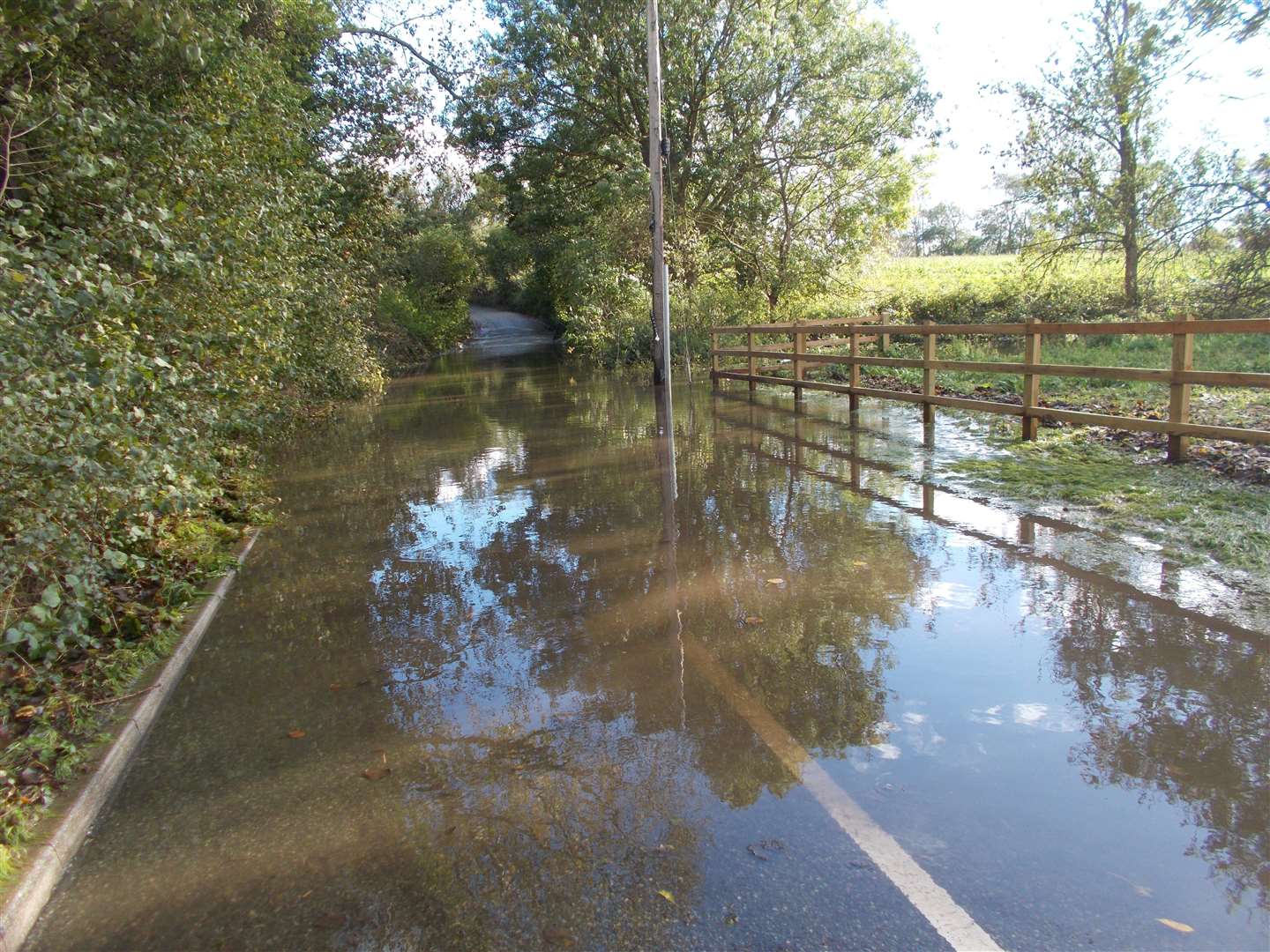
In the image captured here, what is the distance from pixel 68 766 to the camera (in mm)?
3791

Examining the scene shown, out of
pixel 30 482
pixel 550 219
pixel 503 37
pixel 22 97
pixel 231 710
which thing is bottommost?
pixel 231 710

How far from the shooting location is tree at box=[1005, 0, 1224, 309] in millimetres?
14188

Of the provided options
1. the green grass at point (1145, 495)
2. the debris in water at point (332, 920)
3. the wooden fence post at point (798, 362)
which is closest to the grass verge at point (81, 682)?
the debris in water at point (332, 920)

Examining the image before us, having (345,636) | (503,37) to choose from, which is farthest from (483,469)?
(503,37)

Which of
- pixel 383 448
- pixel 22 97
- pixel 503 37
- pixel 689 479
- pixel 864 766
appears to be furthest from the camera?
pixel 503 37

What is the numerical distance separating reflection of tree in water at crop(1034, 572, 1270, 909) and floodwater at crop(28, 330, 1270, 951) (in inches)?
0.7

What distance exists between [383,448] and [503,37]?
1517 cm

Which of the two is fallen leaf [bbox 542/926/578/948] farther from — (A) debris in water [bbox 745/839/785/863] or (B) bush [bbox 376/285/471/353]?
(B) bush [bbox 376/285/471/353]

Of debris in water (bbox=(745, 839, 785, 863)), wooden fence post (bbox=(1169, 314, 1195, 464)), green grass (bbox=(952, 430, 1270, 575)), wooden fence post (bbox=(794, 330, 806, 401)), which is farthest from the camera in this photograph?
wooden fence post (bbox=(794, 330, 806, 401))

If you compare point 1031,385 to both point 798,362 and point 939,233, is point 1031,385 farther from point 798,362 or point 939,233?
point 939,233

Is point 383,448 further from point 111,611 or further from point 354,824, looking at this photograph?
point 354,824

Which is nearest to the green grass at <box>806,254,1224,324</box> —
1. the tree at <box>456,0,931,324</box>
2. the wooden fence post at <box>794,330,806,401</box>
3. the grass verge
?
the tree at <box>456,0,931,324</box>

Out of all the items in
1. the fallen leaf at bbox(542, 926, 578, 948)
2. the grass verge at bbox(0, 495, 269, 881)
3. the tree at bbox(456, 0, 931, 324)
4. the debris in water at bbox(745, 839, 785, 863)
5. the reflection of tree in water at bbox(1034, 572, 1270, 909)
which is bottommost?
the fallen leaf at bbox(542, 926, 578, 948)

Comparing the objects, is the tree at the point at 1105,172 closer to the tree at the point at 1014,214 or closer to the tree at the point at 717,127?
the tree at the point at 1014,214
